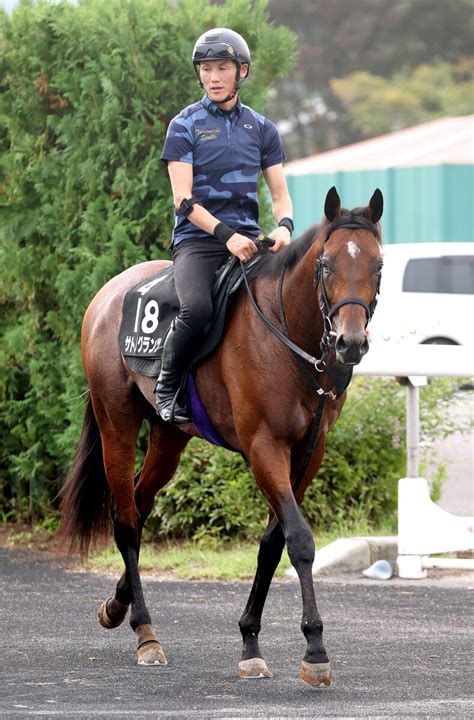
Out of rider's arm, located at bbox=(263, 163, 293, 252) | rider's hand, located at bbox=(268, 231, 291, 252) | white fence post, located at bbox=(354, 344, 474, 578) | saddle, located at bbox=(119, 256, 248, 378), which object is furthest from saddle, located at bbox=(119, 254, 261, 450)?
white fence post, located at bbox=(354, 344, 474, 578)

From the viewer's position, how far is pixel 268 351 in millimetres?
6320

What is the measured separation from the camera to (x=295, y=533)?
603 cm

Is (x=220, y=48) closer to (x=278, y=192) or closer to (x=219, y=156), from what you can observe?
(x=219, y=156)

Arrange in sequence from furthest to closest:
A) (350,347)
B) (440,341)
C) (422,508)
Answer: (440,341) → (422,508) → (350,347)

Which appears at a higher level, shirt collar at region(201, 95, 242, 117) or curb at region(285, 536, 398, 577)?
shirt collar at region(201, 95, 242, 117)

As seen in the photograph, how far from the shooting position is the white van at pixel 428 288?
18.5 metres

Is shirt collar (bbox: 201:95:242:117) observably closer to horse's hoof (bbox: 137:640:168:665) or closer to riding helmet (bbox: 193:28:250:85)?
riding helmet (bbox: 193:28:250:85)

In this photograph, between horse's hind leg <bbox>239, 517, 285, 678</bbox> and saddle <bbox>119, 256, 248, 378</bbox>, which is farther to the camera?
saddle <bbox>119, 256, 248, 378</bbox>

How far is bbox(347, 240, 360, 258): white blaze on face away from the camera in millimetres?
5797

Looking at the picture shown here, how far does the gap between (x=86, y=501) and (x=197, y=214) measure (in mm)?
2067

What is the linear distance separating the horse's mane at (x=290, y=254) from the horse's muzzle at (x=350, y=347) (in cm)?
59

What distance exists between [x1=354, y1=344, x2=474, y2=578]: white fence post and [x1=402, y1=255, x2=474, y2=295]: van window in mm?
10181

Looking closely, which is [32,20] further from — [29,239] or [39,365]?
[39,365]

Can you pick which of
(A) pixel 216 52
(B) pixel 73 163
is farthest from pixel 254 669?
(B) pixel 73 163
